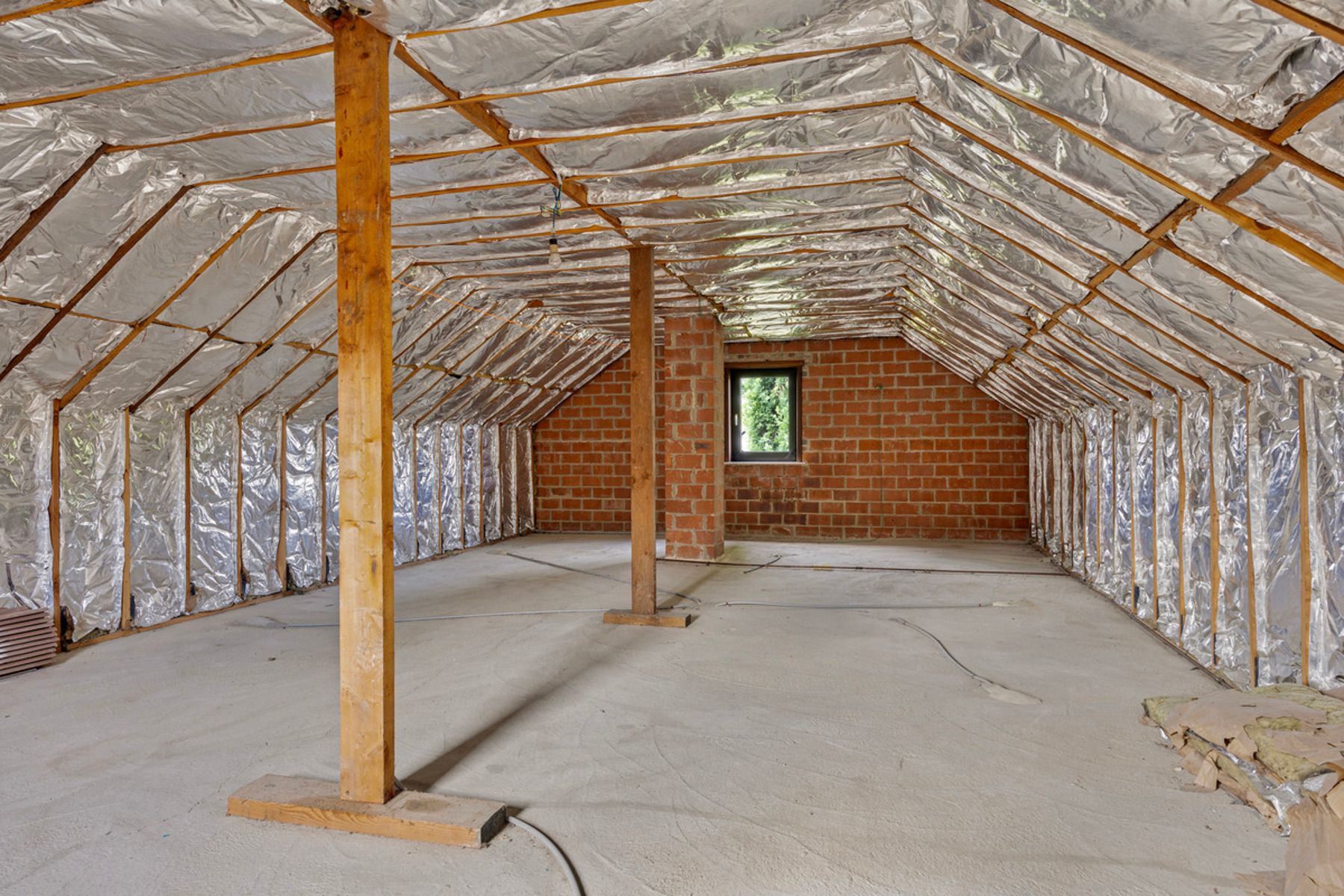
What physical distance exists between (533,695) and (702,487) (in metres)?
4.15

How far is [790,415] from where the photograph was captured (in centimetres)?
1001

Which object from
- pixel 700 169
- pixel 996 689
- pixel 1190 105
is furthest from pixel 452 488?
pixel 1190 105

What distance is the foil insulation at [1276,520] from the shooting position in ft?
11.0

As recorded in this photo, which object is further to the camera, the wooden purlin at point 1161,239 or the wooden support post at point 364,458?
the wooden purlin at point 1161,239

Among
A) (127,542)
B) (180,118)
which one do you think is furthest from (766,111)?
(127,542)

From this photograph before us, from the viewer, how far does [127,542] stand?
5.08 meters

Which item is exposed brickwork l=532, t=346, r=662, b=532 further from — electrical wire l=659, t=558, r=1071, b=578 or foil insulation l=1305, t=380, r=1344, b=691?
foil insulation l=1305, t=380, r=1344, b=691

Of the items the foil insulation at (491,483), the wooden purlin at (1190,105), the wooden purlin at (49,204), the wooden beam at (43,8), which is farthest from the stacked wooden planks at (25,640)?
the wooden purlin at (1190,105)

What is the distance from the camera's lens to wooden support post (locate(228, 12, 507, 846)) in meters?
2.50

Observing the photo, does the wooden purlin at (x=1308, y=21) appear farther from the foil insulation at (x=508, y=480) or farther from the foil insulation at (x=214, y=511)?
the foil insulation at (x=508, y=480)

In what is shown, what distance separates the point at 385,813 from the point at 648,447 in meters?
2.95

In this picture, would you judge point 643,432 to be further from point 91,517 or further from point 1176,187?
point 91,517

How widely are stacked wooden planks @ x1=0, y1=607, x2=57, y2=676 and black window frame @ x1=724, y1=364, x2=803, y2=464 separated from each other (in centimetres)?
712

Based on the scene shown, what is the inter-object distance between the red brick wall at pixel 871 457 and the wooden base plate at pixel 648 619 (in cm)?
489
